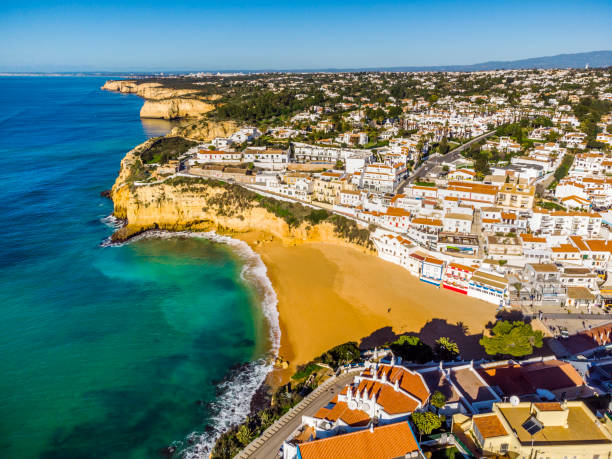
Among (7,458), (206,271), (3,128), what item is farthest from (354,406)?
(3,128)

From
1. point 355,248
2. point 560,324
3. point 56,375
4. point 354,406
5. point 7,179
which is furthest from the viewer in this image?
point 7,179

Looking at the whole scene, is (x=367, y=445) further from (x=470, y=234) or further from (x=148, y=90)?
(x=148, y=90)

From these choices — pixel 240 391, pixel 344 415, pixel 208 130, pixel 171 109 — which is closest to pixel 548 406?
pixel 344 415

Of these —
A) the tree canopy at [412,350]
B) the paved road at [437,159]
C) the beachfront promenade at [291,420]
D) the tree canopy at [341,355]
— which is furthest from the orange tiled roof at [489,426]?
the paved road at [437,159]

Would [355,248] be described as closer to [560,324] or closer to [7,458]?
[560,324]

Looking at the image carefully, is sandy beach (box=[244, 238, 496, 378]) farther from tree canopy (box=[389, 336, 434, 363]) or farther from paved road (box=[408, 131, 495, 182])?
paved road (box=[408, 131, 495, 182])

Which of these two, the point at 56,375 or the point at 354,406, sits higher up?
the point at 354,406

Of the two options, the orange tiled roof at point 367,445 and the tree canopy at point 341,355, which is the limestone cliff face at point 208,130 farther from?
the orange tiled roof at point 367,445
